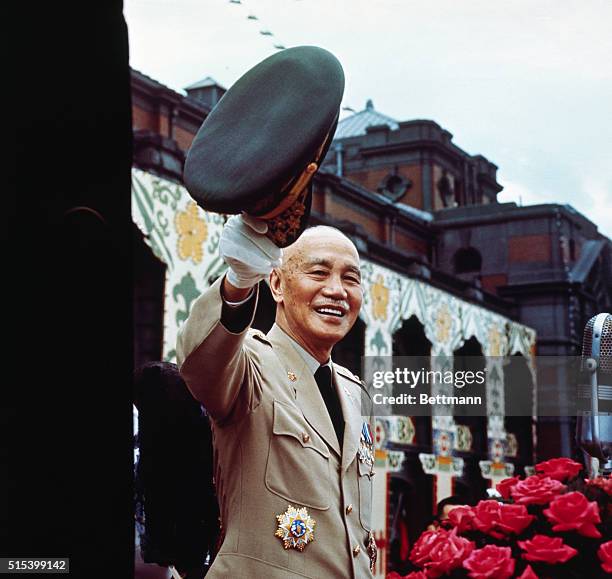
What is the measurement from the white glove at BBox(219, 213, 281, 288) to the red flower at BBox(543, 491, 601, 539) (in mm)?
759

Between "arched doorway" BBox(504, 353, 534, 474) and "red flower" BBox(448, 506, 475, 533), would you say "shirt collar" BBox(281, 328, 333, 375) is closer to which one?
"red flower" BBox(448, 506, 475, 533)

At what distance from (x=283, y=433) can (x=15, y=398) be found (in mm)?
1391

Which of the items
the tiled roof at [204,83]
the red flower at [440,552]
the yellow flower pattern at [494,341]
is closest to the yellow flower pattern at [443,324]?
the yellow flower pattern at [494,341]

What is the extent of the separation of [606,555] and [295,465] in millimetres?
944

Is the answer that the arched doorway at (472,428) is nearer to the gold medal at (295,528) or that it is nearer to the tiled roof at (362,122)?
the tiled roof at (362,122)

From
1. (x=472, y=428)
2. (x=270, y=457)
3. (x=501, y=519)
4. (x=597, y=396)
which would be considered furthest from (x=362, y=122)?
(x=501, y=519)

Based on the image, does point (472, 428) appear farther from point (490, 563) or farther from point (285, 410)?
point (490, 563)

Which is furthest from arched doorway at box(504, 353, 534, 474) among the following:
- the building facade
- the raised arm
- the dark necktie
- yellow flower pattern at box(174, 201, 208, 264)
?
the raised arm

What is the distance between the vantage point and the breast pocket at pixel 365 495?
2.82 m

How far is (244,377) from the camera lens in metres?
2.62

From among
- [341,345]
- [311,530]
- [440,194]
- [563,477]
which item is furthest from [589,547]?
[440,194]

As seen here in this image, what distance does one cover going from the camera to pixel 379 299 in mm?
14008

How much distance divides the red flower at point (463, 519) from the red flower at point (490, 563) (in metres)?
0.14

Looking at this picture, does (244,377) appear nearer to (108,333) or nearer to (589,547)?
(589,547)
